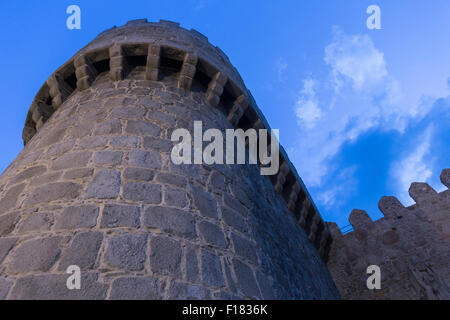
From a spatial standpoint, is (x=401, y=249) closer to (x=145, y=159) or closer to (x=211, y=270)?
(x=211, y=270)

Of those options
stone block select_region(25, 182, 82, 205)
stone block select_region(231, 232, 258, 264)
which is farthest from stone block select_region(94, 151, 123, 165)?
stone block select_region(231, 232, 258, 264)

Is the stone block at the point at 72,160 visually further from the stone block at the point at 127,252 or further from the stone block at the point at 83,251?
the stone block at the point at 127,252

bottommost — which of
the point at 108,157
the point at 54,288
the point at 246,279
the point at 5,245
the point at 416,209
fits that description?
the point at 54,288

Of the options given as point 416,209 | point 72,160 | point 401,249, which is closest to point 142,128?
point 72,160

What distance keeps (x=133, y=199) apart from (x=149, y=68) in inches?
98.7

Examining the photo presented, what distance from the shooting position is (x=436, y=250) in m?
6.70

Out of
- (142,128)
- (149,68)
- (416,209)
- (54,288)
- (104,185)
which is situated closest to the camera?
(54,288)

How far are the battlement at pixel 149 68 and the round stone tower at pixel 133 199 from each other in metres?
0.02

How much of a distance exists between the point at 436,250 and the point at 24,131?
8.61m

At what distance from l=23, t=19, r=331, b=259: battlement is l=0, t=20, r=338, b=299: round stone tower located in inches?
0.8

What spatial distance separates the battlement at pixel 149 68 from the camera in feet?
14.4

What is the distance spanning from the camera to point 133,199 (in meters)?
2.31
